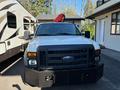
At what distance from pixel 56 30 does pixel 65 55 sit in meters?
2.09

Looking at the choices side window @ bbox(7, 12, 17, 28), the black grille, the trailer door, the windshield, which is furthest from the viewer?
side window @ bbox(7, 12, 17, 28)

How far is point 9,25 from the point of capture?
29.8ft

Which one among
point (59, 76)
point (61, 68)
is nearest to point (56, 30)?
point (61, 68)

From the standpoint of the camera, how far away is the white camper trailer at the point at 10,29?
26.2ft

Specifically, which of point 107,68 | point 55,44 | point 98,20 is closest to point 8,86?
point 55,44

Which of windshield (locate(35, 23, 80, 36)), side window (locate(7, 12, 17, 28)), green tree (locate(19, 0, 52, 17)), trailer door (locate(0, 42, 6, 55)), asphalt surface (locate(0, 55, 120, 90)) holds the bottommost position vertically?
asphalt surface (locate(0, 55, 120, 90))

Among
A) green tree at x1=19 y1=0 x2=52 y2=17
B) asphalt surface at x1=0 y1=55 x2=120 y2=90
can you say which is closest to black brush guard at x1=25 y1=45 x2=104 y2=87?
asphalt surface at x1=0 y1=55 x2=120 y2=90

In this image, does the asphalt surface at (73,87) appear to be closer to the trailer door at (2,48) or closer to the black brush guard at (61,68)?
the black brush guard at (61,68)

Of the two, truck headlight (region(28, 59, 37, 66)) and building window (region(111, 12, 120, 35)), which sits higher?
building window (region(111, 12, 120, 35))

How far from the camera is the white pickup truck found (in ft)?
17.9

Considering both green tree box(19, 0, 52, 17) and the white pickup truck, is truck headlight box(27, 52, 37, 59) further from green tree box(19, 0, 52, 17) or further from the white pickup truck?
green tree box(19, 0, 52, 17)

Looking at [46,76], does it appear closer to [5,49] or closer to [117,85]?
[117,85]

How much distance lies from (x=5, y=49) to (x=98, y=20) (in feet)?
54.5

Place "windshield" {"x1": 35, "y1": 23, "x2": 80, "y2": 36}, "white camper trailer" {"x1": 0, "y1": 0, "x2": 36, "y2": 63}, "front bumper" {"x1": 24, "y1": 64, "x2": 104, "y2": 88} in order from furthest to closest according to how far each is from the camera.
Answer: "white camper trailer" {"x1": 0, "y1": 0, "x2": 36, "y2": 63} < "windshield" {"x1": 35, "y1": 23, "x2": 80, "y2": 36} < "front bumper" {"x1": 24, "y1": 64, "x2": 104, "y2": 88}
